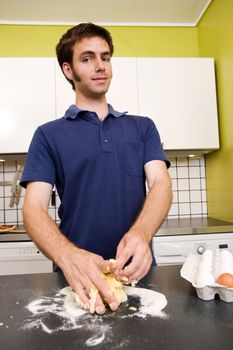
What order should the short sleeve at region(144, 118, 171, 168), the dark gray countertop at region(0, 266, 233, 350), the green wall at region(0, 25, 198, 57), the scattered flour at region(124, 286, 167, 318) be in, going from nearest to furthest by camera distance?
the dark gray countertop at region(0, 266, 233, 350) → the scattered flour at region(124, 286, 167, 318) → the short sleeve at region(144, 118, 171, 168) → the green wall at region(0, 25, 198, 57)

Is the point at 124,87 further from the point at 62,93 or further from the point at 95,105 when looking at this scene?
the point at 95,105

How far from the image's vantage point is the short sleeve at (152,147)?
3.73 feet

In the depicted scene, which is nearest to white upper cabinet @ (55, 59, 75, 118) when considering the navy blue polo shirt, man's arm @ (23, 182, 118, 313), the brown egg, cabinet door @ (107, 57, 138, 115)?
cabinet door @ (107, 57, 138, 115)

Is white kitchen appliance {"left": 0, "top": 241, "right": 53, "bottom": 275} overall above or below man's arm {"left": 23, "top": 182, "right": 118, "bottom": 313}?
below

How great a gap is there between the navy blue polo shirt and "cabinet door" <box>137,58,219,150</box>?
1010mm

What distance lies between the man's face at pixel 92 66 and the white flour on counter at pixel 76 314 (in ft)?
2.25

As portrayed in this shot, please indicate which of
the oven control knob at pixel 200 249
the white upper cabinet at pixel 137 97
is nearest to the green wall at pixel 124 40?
the white upper cabinet at pixel 137 97

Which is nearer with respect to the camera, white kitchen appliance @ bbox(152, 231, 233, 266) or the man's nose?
the man's nose

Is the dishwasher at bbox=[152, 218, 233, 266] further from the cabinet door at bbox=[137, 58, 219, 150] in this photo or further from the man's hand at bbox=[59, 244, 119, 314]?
the man's hand at bbox=[59, 244, 119, 314]

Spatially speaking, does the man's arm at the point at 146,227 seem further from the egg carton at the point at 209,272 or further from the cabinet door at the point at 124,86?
the cabinet door at the point at 124,86

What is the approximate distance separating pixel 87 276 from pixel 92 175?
0.47 meters

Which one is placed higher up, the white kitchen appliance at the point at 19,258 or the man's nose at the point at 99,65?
the man's nose at the point at 99,65

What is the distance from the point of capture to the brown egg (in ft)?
2.13

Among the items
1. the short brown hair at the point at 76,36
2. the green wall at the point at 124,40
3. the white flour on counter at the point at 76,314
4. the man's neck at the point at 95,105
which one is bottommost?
the white flour on counter at the point at 76,314
